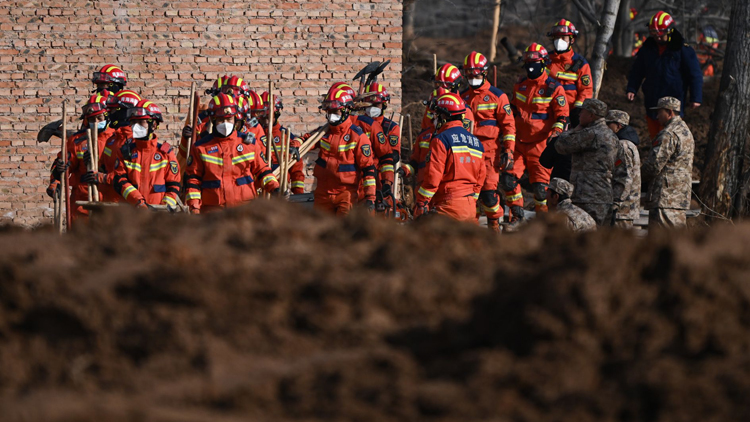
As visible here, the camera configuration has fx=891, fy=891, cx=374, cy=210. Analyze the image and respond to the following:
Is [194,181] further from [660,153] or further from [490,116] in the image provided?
[660,153]

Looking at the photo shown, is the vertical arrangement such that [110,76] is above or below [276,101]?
above

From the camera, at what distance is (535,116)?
11852mm

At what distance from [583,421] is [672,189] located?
6315 millimetres

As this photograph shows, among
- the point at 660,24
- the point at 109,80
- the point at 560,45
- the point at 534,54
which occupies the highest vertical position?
the point at 660,24

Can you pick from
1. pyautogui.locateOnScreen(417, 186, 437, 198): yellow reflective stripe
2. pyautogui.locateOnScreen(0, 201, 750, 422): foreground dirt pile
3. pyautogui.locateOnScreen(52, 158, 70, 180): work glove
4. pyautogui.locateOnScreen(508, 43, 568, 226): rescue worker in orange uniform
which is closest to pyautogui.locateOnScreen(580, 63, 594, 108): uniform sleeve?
pyautogui.locateOnScreen(508, 43, 568, 226): rescue worker in orange uniform

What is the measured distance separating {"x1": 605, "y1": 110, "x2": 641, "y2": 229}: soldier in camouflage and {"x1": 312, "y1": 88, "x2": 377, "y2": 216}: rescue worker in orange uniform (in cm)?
259

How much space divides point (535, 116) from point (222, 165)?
4630mm

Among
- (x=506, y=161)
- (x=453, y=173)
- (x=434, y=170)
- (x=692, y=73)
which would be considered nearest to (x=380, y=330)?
(x=434, y=170)

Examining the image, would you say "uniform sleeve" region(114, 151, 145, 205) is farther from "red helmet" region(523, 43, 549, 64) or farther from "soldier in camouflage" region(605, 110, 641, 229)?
"red helmet" region(523, 43, 549, 64)

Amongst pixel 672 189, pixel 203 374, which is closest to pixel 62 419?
pixel 203 374

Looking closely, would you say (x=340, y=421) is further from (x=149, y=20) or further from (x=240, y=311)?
(x=149, y=20)

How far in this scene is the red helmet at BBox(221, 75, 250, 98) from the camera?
11982 mm

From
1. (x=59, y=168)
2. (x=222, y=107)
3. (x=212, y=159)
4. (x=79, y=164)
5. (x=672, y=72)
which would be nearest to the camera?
(x=222, y=107)

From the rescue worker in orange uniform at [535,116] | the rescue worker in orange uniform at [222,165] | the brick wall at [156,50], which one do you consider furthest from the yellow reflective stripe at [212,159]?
the brick wall at [156,50]
